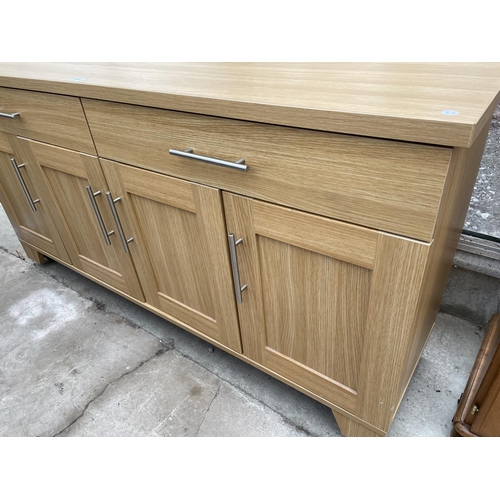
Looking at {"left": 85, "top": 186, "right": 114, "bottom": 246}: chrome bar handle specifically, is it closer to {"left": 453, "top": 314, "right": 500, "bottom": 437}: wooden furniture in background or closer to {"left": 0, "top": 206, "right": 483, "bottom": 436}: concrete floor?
{"left": 0, "top": 206, "right": 483, "bottom": 436}: concrete floor

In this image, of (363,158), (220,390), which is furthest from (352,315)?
(220,390)

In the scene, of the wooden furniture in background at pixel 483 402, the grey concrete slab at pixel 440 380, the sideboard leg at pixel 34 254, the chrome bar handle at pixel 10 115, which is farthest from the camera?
the sideboard leg at pixel 34 254

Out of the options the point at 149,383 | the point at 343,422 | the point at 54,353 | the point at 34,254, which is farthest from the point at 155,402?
the point at 34,254

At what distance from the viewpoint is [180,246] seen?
100 centimetres

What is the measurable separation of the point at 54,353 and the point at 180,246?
2.30 feet

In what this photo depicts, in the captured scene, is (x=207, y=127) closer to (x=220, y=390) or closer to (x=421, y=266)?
(x=421, y=266)

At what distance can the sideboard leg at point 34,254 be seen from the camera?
5.61 feet

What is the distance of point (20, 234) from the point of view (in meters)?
1.69

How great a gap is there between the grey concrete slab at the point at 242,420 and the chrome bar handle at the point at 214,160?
73cm

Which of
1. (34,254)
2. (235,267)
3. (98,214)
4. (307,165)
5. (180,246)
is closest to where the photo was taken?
(307,165)

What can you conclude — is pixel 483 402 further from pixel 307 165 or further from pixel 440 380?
pixel 307 165

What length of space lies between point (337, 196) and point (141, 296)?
2.83 ft

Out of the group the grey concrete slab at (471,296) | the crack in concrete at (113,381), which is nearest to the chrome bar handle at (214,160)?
the crack in concrete at (113,381)

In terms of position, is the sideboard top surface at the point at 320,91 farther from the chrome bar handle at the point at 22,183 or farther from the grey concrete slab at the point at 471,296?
the grey concrete slab at the point at 471,296
